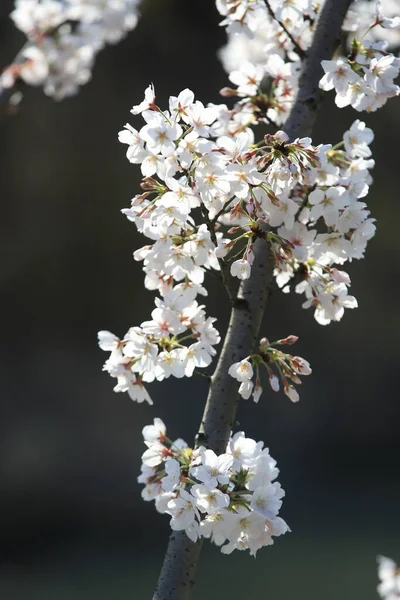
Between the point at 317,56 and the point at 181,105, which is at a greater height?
the point at 317,56

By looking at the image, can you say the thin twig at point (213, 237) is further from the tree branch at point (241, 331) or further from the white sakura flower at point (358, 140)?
the white sakura flower at point (358, 140)

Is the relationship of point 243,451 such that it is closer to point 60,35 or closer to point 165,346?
point 165,346

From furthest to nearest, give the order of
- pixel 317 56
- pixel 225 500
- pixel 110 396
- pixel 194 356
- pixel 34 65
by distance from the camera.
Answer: pixel 110 396 < pixel 34 65 < pixel 317 56 < pixel 194 356 < pixel 225 500

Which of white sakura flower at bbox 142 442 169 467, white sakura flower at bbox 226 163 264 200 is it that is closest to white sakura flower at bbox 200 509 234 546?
white sakura flower at bbox 142 442 169 467

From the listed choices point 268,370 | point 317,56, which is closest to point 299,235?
point 268,370

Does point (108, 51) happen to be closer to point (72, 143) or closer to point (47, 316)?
point (72, 143)

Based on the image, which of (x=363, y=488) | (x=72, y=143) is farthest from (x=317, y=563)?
(x=72, y=143)

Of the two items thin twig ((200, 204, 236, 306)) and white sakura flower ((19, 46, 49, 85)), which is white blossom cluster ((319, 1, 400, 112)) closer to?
thin twig ((200, 204, 236, 306))

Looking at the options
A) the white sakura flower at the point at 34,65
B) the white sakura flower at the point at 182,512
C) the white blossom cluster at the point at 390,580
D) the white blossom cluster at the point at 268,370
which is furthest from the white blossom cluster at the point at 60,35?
the white blossom cluster at the point at 390,580
